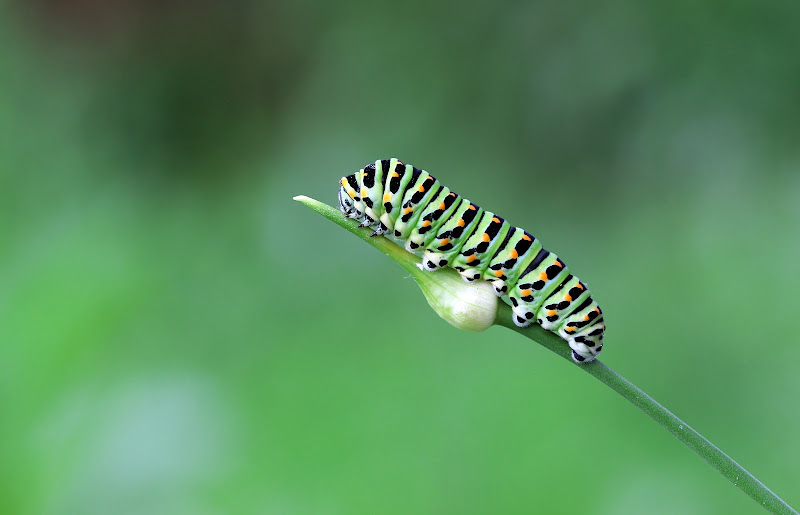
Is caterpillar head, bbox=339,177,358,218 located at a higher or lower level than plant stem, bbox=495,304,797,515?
higher

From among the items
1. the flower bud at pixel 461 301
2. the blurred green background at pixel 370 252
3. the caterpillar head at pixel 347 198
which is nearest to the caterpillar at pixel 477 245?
the caterpillar head at pixel 347 198

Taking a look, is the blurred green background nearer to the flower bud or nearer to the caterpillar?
the caterpillar

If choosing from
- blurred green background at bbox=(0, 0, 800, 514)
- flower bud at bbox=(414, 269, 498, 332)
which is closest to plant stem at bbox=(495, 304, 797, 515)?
flower bud at bbox=(414, 269, 498, 332)

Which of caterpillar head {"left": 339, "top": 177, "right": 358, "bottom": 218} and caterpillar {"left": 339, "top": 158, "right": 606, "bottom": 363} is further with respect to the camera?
caterpillar head {"left": 339, "top": 177, "right": 358, "bottom": 218}

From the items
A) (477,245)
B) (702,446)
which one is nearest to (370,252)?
(477,245)

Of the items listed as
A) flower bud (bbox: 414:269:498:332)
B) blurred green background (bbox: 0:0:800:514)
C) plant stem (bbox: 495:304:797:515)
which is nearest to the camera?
plant stem (bbox: 495:304:797:515)

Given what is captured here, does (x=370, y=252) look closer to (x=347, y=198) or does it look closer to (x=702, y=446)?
(x=347, y=198)
